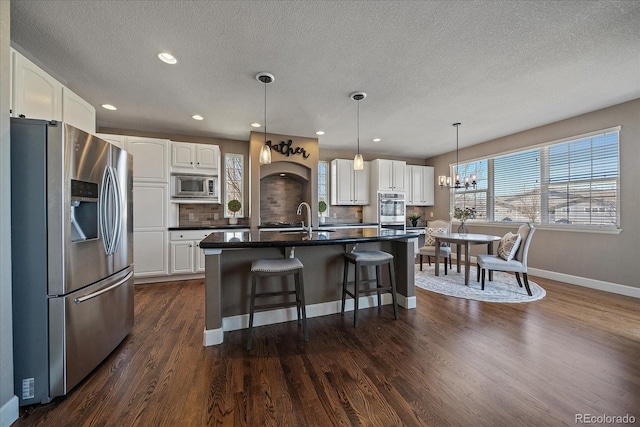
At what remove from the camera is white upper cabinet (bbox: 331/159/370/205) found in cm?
571

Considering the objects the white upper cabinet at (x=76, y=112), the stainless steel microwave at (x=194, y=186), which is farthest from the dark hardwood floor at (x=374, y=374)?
the stainless steel microwave at (x=194, y=186)

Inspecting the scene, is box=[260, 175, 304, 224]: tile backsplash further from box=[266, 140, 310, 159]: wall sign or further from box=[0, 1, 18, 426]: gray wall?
box=[0, 1, 18, 426]: gray wall

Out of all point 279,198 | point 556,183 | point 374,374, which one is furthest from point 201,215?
point 556,183

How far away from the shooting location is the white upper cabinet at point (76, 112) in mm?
2229

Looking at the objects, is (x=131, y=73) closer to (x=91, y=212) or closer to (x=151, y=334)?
(x=91, y=212)

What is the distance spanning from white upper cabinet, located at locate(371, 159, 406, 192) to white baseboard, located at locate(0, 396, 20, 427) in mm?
5506

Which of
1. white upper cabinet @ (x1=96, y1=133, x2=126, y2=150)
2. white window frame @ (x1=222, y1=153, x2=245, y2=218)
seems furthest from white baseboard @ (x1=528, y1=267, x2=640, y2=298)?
white upper cabinet @ (x1=96, y1=133, x2=126, y2=150)

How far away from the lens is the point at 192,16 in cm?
184

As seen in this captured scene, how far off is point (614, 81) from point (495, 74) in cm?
144

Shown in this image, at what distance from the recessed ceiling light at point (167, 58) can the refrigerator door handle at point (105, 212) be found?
3.78 feet

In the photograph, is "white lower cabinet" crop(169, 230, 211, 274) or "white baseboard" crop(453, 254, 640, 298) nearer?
"white baseboard" crop(453, 254, 640, 298)

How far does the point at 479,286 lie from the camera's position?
12.2 ft

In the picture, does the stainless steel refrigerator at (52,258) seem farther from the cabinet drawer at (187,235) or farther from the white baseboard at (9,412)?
the cabinet drawer at (187,235)

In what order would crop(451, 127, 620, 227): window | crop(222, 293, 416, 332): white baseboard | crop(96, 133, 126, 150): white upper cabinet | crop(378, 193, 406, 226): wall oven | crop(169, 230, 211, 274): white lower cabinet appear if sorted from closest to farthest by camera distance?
crop(222, 293, 416, 332): white baseboard
crop(451, 127, 620, 227): window
crop(96, 133, 126, 150): white upper cabinet
crop(169, 230, 211, 274): white lower cabinet
crop(378, 193, 406, 226): wall oven
